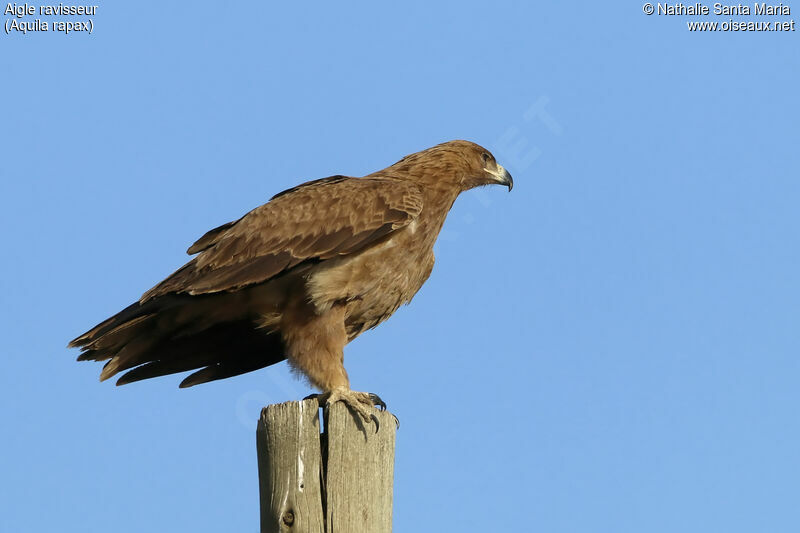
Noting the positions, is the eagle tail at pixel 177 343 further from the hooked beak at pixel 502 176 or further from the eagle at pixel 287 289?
the hooked beak at pixel 502 176

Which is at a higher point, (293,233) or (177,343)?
(293,233)

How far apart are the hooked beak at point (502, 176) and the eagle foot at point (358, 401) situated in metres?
2.87

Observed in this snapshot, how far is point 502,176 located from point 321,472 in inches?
169

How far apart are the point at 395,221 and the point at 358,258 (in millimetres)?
364

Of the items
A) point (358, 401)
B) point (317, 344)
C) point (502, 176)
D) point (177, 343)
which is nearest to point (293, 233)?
point (317, 344)

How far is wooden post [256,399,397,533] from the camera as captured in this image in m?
4.23

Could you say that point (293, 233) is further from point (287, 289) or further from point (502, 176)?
point (502, 176)

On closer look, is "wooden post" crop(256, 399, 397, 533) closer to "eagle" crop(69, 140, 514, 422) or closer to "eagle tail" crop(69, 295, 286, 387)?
"eagle" crop(69, 140, 514, 422)

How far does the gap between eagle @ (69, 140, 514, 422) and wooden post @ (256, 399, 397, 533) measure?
63.6 inches

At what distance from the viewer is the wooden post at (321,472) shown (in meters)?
4.23

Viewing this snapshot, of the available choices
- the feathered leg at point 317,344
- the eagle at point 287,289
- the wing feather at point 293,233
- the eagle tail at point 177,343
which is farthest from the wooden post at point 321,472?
the eagle tail at point 177,343

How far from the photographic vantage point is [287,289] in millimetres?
6527

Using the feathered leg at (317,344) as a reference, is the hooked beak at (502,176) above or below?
above

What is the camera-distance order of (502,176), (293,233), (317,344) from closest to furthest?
(317,344) → (293,233) → (502,176)
